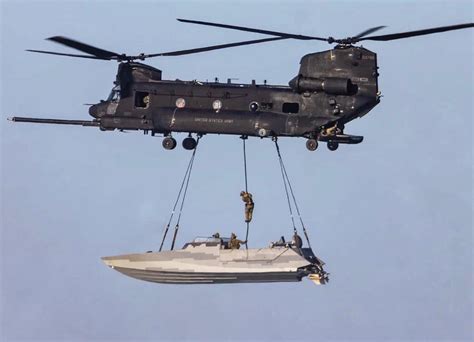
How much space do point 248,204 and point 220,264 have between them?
239 centimetres

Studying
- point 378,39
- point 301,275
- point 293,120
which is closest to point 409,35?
point 378,39

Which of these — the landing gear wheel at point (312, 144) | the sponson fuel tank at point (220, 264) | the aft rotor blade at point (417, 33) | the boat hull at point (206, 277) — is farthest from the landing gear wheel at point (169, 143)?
the aft rotor blade at point (417, 33)

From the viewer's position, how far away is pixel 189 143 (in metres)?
43.6

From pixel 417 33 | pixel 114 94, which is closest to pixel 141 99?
pixel 114 94

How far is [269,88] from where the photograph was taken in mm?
42875

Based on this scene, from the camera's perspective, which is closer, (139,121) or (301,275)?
(301,275)

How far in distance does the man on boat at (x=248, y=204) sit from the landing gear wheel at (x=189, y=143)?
96.5 inches

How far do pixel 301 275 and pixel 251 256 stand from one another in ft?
5.56

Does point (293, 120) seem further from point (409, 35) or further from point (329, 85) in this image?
point (409, 35)

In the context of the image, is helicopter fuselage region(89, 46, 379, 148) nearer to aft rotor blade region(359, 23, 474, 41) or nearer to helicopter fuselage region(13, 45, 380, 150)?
helicopter fuselage region(13, 45, 380, 150)

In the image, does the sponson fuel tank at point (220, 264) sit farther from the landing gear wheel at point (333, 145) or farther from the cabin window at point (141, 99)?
the cabin window at point (141, 99)

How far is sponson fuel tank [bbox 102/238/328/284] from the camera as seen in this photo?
4081 centimetres

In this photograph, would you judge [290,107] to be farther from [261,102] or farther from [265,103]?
[261,102]

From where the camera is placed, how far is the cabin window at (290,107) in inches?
1668
